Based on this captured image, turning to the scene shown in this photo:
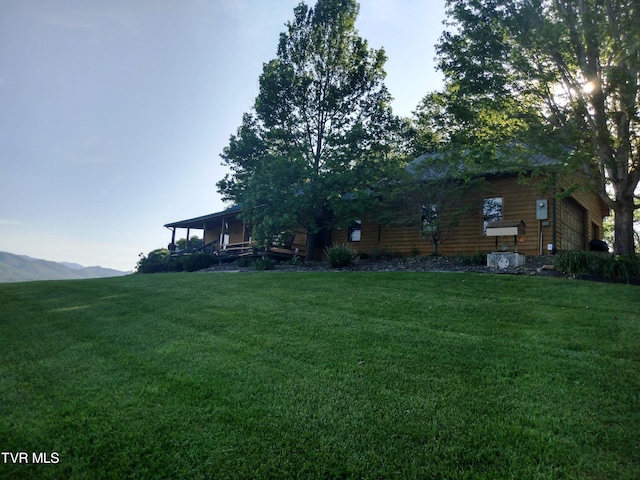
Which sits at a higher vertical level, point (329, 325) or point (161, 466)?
point (329, 325)

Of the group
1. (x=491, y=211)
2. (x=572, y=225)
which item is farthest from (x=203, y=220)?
(x=572, y=225)

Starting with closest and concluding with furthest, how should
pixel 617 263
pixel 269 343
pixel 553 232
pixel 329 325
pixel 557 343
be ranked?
pixel 557 343
pixel 269 343
pixel 329 325
pixel 617 263
pixel 553 232

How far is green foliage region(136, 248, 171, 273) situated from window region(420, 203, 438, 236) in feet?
46.8

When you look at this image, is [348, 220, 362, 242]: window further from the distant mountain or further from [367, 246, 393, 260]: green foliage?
the distant mountain

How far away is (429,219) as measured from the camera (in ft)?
47.0

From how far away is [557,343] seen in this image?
4812mm

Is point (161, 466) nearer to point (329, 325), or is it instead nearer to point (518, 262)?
point (329, 325)

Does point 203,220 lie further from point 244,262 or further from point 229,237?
point 244,262

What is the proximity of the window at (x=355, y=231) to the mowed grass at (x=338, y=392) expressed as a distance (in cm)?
1090

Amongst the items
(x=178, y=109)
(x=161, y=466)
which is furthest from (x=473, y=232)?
(x=161, y=466)

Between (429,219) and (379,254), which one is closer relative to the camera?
(429,219)

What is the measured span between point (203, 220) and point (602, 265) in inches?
839

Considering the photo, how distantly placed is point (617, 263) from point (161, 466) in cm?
1021

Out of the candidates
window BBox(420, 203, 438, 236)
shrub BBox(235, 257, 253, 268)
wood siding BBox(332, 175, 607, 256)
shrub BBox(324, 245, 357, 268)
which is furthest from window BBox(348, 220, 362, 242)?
shrub BBox(235, 257, 253, 268)
